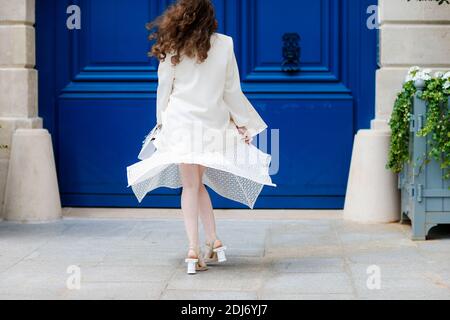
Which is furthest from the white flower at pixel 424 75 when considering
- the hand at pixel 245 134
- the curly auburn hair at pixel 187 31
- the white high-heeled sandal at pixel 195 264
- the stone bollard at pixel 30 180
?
the stone bollard at pixel 30 180

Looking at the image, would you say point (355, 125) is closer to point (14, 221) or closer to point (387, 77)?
point (387, 77)

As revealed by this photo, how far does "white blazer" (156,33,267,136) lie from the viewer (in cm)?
654

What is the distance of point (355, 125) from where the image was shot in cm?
910

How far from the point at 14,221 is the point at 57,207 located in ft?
1.27

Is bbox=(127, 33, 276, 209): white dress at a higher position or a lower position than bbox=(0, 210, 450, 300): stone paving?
higher

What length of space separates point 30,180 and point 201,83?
8.94 ft

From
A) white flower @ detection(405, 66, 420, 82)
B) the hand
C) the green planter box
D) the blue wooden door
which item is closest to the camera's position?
the hand

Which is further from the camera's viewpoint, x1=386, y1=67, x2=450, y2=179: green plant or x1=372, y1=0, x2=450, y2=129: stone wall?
x1=372, y1=0, x2=450, y2=129: stone wall

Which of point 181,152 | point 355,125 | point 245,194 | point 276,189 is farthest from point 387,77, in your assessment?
point 181,152

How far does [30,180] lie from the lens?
8.71 meters

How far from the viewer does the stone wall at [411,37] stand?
8578 millimetres

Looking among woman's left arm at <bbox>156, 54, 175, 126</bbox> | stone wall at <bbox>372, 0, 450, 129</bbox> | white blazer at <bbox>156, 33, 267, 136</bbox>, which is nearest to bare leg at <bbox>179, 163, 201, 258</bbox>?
white blazer at <bbox>156, 33, 267, 136</bbox>

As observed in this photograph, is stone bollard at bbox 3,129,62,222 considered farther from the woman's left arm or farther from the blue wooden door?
the woman's left arm

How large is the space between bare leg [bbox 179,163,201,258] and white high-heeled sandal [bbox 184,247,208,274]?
0.03m
